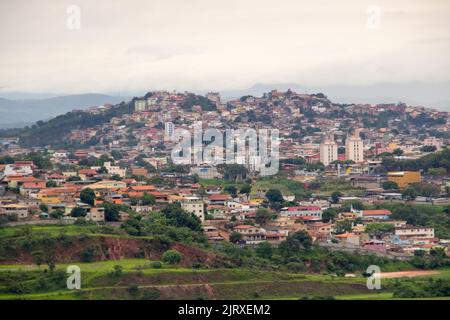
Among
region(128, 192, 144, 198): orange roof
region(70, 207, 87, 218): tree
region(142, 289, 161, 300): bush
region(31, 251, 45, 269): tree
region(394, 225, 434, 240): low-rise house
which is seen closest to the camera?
region(142, 289, 161, 300): bush

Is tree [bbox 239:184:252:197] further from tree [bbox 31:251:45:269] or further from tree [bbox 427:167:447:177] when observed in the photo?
tree [bbox 31:251:45:269]

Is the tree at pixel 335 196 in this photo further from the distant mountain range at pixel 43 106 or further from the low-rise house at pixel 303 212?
the distant mountain range at pixel 43 106

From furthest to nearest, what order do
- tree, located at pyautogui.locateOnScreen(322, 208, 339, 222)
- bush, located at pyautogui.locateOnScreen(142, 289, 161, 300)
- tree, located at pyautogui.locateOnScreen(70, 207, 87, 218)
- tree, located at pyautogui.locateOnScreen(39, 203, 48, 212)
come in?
tree, located at pyautogui.locateOnScreen(322, 208, 339, 222), tree, located at pyautogui.locateOnScreen(39, 203, 48, 212), tree, located at pyautogui.locateOnScreen(70, 207, 87, 218), bush, located at pyautogui.locateOnScreen(142, 289, 161, 300)

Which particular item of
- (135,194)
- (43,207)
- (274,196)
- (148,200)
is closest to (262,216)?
(148,200)

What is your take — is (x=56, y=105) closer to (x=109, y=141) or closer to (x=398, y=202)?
(x=109, y=141)

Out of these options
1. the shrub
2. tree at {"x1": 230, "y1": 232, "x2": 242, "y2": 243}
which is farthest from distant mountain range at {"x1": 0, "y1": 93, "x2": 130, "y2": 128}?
the shrub

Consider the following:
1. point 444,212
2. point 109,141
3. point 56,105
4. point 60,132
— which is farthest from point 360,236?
point 56,105

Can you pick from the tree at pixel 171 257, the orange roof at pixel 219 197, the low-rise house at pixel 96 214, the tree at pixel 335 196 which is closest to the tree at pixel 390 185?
the tree at pixel 335 196
